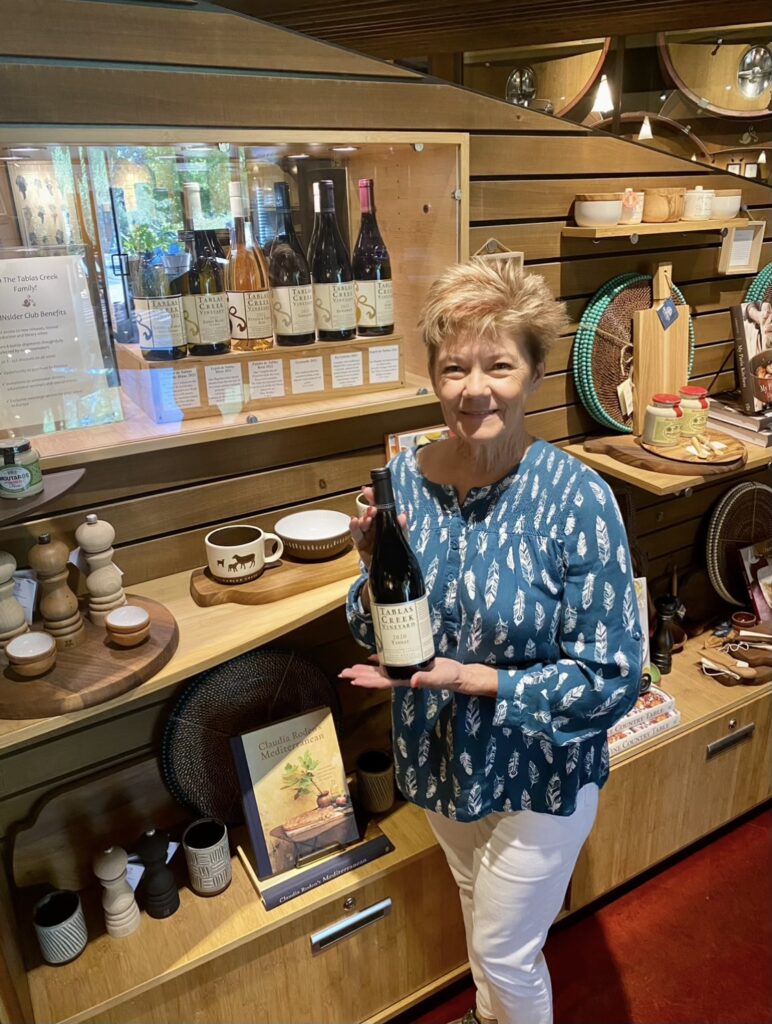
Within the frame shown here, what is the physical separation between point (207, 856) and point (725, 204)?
7.03ft

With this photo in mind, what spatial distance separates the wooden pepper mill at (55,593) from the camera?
1344 mm

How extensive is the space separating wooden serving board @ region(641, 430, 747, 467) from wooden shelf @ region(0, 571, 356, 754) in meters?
0.94

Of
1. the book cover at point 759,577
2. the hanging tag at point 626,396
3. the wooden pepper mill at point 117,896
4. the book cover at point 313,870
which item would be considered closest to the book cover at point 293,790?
the book cover at point 313,870

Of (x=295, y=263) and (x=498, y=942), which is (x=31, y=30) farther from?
(x=498, y=942)

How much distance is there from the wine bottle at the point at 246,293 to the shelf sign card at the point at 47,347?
273 mm

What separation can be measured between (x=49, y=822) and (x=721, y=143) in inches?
146

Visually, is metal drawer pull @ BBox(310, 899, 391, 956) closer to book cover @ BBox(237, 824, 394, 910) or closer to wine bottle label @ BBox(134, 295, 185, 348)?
book cover @ BBox(237, 824, 394, 910)

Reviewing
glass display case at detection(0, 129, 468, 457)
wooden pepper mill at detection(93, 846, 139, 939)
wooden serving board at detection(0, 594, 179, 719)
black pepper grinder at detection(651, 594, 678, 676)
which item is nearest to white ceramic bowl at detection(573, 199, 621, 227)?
glass display case at detection(0, 129, 468, 457)

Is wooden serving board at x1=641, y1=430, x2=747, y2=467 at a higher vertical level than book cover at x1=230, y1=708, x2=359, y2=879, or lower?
higher

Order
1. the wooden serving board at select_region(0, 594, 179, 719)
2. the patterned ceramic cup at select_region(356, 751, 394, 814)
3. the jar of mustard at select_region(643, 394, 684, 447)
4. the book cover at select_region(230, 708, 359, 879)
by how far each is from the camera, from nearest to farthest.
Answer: the wooden serving board at select_region(0, 594, 179, 719) < the book cover at select_region(230, 708, 359, 879) < the patterned ceramic cup at select_region(356, 751, 394, 814) < the jar of mustard at select_region(643, 394, 684, 447)

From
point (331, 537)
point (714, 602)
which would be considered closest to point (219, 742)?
point (331, 537)

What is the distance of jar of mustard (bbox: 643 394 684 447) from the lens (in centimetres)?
207

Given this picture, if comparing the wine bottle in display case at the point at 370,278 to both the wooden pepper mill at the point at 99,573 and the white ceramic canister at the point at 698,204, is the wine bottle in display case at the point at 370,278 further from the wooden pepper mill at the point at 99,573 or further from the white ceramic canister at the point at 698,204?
the white ceramic canister at the point at 698,204

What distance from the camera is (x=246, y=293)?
157 cm
